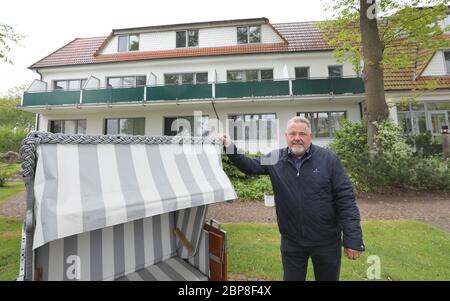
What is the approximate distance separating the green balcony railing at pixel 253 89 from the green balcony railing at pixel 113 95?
5370 millimetres

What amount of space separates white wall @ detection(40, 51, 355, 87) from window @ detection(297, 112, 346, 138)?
9.01ft

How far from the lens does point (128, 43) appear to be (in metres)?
20.4

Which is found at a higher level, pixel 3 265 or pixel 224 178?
pixel 224 178

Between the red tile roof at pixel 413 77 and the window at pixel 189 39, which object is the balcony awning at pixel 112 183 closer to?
the red tile roof at pixel 413 77

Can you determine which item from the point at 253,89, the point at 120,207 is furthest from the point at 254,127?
the point at 120,207

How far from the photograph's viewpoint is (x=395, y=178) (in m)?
8.89

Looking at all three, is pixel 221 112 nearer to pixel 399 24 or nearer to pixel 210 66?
pixel 210 66

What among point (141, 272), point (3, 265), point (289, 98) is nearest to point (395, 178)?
point (289, 98)

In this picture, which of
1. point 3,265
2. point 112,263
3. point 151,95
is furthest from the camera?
point 151,95

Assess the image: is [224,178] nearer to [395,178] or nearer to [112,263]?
[112,263]

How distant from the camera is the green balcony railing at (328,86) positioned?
1497cm

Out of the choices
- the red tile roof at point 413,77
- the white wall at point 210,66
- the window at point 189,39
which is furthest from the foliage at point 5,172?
the red tile roof at point 413,77
